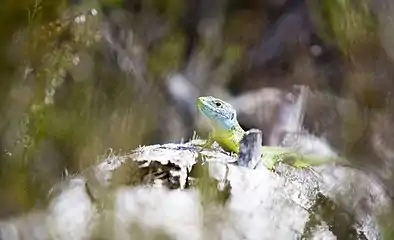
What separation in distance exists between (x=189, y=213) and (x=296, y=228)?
0.17 metres

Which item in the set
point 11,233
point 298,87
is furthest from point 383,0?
point 11,233

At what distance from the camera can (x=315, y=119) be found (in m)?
1.04

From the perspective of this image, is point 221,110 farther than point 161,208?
Yes

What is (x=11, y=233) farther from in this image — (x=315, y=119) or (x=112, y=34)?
(x=315, y=119)

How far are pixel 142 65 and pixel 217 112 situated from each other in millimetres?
155

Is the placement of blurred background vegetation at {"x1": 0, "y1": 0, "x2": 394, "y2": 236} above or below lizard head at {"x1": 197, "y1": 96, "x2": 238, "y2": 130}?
above

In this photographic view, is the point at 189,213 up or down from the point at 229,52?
down

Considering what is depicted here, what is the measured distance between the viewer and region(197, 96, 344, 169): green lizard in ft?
3.26

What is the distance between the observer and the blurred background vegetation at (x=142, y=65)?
98 cm

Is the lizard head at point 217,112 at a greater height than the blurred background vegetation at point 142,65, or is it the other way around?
the blurred background vegetation at point 142,65

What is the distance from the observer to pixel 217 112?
1.05 meters

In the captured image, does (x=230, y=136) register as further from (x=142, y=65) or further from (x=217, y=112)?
(x=142, y=65)

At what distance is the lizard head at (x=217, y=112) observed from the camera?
1043 millimetres

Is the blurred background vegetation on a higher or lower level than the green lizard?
higher
